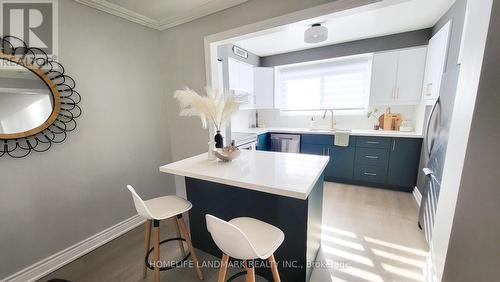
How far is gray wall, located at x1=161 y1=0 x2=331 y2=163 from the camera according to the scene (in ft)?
6.11

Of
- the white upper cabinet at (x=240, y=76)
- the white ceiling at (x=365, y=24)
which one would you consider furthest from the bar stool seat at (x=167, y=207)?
the white upper cabinet at (x=240, y=76)

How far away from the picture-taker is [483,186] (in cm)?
84

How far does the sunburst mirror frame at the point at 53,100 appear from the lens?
1.46 metres

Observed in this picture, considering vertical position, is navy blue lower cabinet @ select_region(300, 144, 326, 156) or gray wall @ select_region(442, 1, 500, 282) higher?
gray wall @ select_region(442, 1, 500, 282)

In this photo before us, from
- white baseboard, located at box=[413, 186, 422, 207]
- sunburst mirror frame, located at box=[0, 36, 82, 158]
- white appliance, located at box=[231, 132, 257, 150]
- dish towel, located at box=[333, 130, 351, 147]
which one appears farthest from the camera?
dish towel, located at box=[333, 130, 351, 147]

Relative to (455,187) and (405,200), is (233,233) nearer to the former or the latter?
(455,187)

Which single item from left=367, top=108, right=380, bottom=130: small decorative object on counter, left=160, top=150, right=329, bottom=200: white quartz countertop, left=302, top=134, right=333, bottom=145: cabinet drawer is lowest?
left=302, top=134, right=333, bottom=145: cabinet drawer

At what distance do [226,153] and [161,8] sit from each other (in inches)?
67.0

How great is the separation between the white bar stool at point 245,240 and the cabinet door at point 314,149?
2.63 metres

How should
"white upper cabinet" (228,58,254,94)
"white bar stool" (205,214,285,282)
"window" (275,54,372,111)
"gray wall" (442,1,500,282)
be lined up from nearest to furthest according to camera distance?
1. "gray wall" (442,1,500,282)
2. "white bar stool" (205,214,285,282)
3. "white upper cabinet" (228,58,254,94)
4. "window" (275,54,372,111)

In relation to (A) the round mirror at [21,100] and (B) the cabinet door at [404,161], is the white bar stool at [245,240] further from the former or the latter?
(B) the cabinet door at [404,161]

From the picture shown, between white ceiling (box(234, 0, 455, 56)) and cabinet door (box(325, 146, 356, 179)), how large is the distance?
5.95 feet

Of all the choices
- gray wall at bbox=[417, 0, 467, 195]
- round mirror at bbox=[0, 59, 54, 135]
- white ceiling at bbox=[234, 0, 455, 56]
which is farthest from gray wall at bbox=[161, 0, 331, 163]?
gray wall at bbox=[417, 0, 467, 195]

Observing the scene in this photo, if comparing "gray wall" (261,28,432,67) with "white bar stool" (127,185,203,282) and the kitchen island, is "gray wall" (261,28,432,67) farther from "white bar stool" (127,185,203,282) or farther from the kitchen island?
"white bar stool" (127,185,203,282)
